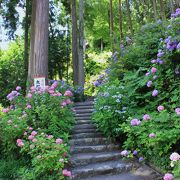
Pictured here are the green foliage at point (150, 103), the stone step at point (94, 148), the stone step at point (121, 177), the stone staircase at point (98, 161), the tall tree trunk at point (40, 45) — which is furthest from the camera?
the tall tree trunk at point (40, 45)

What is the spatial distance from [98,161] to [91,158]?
0.15m

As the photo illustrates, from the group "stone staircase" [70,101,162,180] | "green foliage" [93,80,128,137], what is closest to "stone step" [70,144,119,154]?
"stone staircase" [70,101,162,180]

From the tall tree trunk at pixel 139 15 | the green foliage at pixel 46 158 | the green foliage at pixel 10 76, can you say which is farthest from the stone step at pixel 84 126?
the tall tree trunk at pixel 139 15

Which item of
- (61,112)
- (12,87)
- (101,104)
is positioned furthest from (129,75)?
(12,87)

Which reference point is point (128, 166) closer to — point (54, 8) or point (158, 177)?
point (158, 177)

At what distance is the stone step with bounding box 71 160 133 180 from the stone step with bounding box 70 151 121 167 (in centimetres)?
13

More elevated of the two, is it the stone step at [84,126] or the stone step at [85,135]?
the stone step at [84,126]

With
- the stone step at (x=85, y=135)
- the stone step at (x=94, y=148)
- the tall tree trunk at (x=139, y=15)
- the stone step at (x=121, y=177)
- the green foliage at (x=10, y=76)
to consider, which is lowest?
the stone step at (x=121, y=177)

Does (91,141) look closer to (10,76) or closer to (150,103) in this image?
(150,103)

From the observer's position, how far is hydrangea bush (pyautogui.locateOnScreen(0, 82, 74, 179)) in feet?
12.8

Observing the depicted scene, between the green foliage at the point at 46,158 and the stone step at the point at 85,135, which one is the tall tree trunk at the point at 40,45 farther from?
the green foliage at the point at 46,158

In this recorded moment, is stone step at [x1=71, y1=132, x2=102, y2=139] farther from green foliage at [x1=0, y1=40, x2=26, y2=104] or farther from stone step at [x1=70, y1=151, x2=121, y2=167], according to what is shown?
green foliage at [x1=0, y1=40, x2=26, y2=104]

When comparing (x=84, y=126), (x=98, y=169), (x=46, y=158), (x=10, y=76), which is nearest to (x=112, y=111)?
(x=84, y=126)

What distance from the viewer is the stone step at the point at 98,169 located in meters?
4.34
